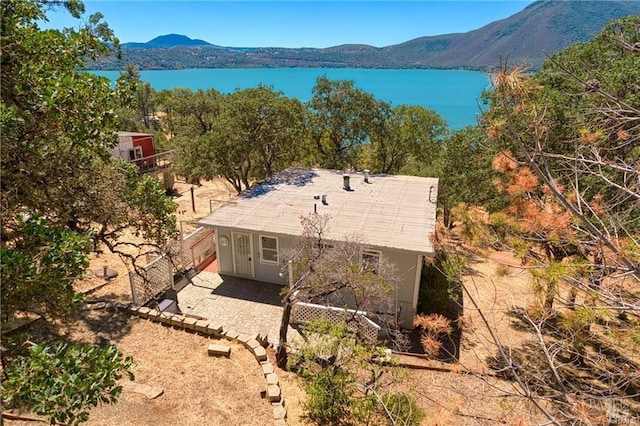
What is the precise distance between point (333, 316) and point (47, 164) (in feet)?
26.4

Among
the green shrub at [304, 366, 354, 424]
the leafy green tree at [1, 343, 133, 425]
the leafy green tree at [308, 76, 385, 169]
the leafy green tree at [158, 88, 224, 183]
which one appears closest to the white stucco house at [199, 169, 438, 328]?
the green shrub at [304, 366, 354, 424]

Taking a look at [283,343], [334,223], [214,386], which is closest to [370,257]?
[334,223]

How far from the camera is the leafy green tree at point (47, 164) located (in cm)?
371

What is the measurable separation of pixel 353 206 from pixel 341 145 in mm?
10407

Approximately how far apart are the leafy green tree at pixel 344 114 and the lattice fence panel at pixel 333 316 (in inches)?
528

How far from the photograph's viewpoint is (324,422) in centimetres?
759

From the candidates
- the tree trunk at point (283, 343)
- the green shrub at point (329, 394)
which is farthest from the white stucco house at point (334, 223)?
the green shrub at point (329, 394)

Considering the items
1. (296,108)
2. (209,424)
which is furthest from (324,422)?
(296,108)

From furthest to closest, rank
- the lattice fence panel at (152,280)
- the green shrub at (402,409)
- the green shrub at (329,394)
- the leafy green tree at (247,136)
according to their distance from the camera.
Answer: the leafy green tree at (247,136) → the lattice fence panel at (152,280) → the green shrub at (329,394) → the green shrub at (402,409)

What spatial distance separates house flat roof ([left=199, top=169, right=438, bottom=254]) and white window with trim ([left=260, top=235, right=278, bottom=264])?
78cm

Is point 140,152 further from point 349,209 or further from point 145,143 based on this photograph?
point 349,209

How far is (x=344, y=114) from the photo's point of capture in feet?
72.0

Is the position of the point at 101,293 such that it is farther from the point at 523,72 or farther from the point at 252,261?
the point at 523,72

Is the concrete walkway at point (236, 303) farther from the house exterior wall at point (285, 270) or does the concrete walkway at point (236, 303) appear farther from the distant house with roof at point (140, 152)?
the distant house with roof at point (140, 152)
